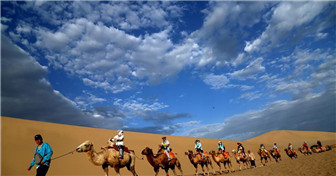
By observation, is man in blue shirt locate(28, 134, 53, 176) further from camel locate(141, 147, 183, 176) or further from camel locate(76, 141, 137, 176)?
camel locate(141, 147, 183, 176)

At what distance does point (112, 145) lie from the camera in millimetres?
12375

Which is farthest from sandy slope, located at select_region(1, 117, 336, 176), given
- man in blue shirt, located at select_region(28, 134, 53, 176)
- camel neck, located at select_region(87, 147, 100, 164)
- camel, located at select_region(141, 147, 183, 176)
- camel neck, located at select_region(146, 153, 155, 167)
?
man in blue shirt, located at select_region(28, 134, 53, 176)

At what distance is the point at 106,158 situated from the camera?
1147 cm

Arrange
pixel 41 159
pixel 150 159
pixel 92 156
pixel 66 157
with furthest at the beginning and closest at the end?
pixel 66 157
pixel 150 159
pixel 92 156
pixel 41 159

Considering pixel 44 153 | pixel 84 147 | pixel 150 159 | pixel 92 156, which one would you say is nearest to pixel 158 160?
pixel 150 159

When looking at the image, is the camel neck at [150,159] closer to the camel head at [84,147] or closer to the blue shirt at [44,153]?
the camel head at [84,147]

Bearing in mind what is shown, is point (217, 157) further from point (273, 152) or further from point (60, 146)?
point (60, 146)

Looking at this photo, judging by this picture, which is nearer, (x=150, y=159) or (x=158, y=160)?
(x=150, y=159)

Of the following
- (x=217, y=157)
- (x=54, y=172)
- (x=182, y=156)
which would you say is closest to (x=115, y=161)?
(x=54, y=172)

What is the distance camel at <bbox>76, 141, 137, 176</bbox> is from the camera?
11.0 meters

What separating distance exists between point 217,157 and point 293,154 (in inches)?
575

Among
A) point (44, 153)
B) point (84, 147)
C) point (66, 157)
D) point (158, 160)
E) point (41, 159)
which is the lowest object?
point (158, 160)

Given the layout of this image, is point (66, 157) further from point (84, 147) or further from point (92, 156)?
point (84, 147)

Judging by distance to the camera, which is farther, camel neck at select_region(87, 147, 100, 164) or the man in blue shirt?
camel neck at select_region(87, 147, 100, 164)
